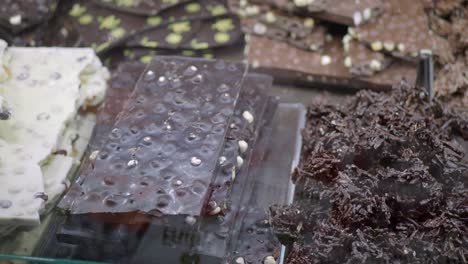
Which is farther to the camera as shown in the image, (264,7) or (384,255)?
(264,7)

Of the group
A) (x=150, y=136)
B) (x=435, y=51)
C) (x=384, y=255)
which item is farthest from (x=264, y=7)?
(x=384, y=255)

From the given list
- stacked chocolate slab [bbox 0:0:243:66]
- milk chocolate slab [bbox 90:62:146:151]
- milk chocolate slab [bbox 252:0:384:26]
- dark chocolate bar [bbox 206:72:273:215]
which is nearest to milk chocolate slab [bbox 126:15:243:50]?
stacked chocolate slab [bbox 0:0:243:66]

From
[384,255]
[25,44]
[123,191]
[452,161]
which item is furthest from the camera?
[25,44]

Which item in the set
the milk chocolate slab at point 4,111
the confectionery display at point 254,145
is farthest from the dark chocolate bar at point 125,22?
the milk chocolate slab at point 4,111

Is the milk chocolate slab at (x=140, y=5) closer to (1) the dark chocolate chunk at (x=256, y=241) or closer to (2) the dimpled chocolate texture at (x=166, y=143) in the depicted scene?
(2) the dimpled chocolate texture at (x=166, y=143)

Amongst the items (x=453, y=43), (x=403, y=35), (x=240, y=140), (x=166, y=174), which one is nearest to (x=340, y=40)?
(x=403, y=35)

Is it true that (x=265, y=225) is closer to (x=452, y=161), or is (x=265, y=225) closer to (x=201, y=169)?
(x=201, y=169)
